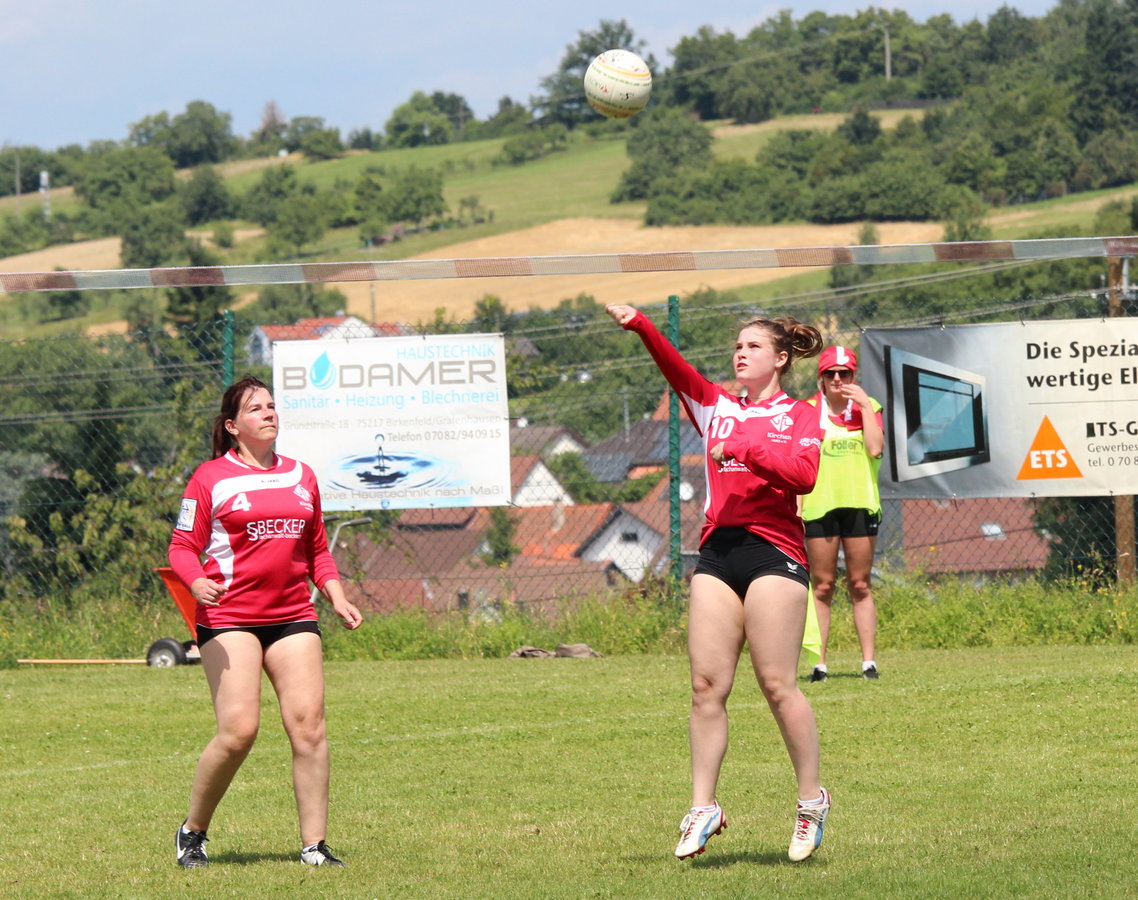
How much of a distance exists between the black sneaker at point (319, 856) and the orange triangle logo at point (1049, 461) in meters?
7.53

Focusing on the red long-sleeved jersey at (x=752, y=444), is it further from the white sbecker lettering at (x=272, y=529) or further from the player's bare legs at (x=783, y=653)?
the white sbecker lettering at (x=272, y=529)

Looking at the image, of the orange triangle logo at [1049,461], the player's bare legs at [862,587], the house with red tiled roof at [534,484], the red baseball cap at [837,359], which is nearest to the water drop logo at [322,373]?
the house with red tiled roof at [534,484]

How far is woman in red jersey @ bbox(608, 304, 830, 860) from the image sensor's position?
5074 millimetres

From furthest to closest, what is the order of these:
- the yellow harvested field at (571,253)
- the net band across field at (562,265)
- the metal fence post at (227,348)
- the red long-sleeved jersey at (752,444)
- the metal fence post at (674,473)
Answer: the yellow harvested field at (571,253), the metal fence post at (674,473), the metal fence post at (227,348), the net band across field at (562,265), the red long-sleeved jersey at (752,444)

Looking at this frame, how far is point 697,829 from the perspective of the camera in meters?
5.03

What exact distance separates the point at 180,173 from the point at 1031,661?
164 m

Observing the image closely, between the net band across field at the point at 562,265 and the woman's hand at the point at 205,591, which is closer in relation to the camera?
the woman's hand at the point at 205,591

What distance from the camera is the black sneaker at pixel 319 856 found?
5.27 meters

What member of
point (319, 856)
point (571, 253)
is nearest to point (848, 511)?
point (319, 856)

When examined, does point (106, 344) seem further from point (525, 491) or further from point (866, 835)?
point (866, 835)

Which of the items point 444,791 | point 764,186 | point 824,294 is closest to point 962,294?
point 824,294

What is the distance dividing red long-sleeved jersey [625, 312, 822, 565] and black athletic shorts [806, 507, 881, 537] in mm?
4035

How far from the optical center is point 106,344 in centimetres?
1312

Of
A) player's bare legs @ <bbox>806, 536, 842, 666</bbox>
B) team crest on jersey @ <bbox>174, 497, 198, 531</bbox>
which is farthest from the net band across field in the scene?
team crest on jersey @ <bbox>174, 497, 198, 531</bbox>
